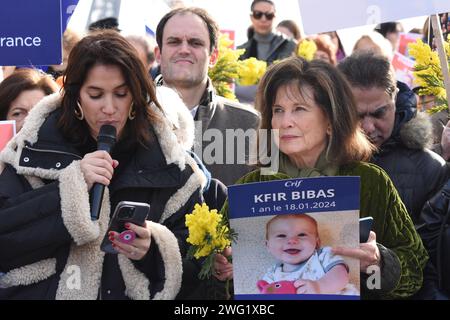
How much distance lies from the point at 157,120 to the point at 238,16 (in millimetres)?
4426

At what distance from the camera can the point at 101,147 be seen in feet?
13.8

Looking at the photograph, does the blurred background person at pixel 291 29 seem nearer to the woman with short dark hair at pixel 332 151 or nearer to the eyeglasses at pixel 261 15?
the eyeglasses at pixel 261 15

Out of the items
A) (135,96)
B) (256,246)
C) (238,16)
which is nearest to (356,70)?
(135,96)

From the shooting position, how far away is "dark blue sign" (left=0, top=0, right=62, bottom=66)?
5.67 metres

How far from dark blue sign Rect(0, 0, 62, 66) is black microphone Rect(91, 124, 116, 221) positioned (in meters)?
1.50

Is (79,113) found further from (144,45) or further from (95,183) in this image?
(144,45)

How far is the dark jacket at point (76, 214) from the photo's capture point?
417 centimetres

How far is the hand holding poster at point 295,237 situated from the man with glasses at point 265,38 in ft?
19.8

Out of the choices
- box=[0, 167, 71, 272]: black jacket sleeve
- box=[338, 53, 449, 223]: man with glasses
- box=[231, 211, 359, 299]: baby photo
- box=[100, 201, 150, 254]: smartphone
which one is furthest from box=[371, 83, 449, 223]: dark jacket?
box=[0, 167, 71, 272]: black jacket sleeve

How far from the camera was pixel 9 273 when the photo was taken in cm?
420

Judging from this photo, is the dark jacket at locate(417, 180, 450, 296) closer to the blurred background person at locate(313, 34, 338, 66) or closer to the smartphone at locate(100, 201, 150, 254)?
the smartphone at locate(100, 201, 150, 254)

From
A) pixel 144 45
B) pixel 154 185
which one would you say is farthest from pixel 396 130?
pixel 144 45

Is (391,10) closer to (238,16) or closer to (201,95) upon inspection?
(201,95)

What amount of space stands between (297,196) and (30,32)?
7.78 ft
